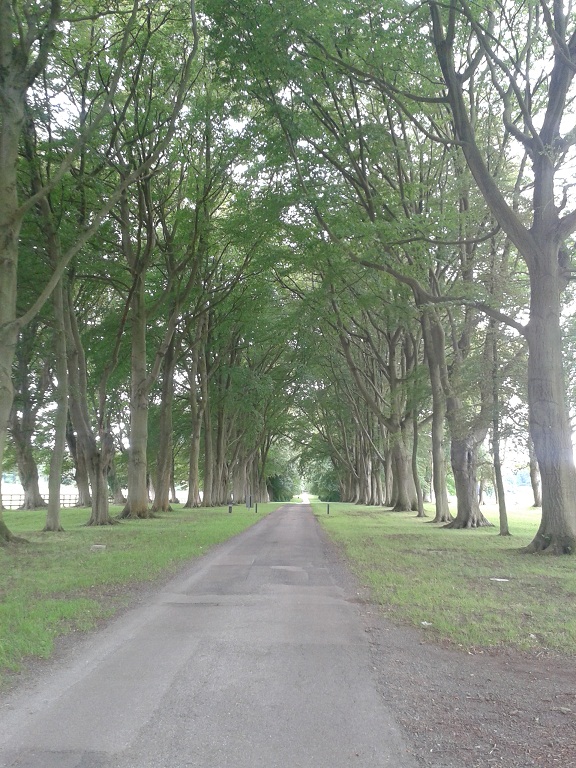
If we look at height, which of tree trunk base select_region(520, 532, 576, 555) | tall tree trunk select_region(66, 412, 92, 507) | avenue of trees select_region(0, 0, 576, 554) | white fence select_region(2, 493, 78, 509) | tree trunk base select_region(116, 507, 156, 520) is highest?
avenue of trees select_region(0, 0, 576, 554)

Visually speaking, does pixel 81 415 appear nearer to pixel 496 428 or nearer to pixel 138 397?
pixel 138 397

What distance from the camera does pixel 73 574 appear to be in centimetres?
1030

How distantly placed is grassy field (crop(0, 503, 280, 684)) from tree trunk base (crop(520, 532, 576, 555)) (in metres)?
7.26

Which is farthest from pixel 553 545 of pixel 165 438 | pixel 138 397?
pixel 165 438

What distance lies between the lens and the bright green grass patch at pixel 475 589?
6672mm

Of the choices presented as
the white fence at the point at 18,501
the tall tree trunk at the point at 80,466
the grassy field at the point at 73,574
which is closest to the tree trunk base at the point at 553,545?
the grassy field at the point at 73,574

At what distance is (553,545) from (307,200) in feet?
32.2

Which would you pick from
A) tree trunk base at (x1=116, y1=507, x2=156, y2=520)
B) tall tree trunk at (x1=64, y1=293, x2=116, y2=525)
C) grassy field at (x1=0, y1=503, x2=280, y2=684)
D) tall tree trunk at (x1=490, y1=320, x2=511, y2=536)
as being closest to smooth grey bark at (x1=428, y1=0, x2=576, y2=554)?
tall tree trunk at (x1=490, y1=320, x2=511, y2=536)

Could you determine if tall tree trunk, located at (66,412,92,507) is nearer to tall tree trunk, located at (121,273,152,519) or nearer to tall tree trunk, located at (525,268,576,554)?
tall tree trunk, located at (121,273,152,519)

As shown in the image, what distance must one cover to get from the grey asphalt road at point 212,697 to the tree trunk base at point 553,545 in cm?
621

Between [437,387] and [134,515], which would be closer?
[437,387]

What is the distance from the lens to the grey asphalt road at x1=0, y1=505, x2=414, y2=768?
3.80 metres

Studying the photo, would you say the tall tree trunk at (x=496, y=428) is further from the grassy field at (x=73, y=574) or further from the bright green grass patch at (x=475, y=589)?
the grassy field at (x=73, y=574)

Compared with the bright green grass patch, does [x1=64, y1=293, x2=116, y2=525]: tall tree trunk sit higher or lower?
higher
